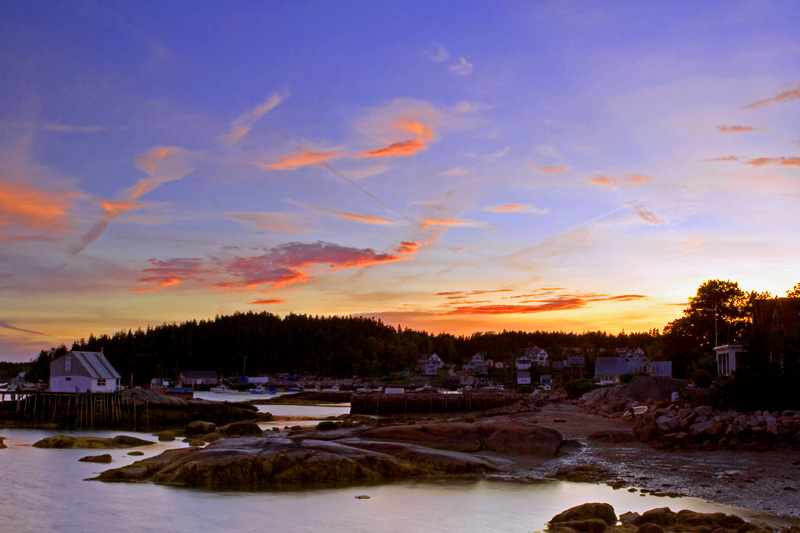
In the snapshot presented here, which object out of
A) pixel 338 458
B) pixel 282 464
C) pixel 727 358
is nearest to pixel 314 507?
pixel 282 464

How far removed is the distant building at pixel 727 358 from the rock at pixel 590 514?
3767 centimetres

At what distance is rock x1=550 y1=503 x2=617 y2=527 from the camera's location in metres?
18.8

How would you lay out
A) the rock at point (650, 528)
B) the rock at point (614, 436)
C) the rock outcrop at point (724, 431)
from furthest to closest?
the rock at point (614, 436) → the rock outcrop at point (724, 431) → the rock at point (650, 528)

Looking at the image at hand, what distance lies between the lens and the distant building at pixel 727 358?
5459 centimetres

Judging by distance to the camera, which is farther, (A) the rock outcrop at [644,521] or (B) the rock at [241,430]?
(B) the rock at [241,430]

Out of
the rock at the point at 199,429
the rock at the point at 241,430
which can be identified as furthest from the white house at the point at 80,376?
the rock at the point at 241,430

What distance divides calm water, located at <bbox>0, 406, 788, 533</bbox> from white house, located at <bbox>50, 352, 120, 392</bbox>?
161ft

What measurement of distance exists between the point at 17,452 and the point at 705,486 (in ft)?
124

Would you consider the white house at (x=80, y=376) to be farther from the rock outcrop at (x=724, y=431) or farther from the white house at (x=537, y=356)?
the white house at (x=537, y=356)

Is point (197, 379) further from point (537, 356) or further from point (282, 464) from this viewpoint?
point (282, 464)

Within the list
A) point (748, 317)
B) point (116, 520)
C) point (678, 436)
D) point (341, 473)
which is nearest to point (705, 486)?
point (678, 436)

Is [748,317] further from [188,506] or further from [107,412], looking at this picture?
[188,506]

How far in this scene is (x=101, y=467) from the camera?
34.1 metres

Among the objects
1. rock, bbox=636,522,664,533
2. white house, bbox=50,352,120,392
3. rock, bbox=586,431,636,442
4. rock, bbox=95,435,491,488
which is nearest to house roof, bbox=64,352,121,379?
white house, bbox=50,352,120,392
